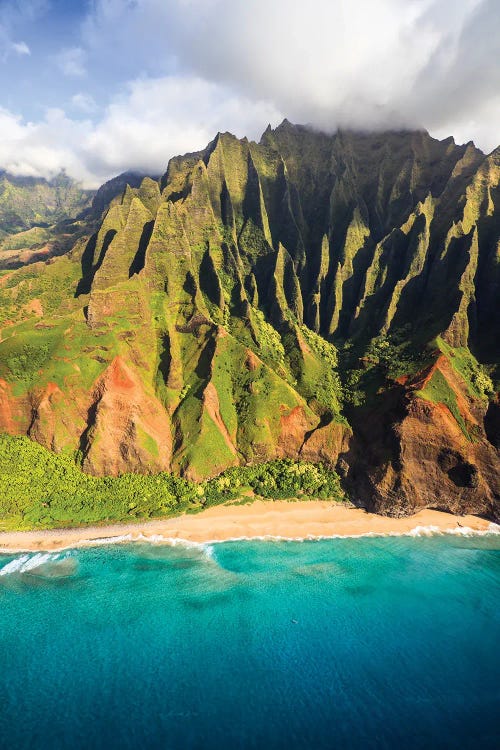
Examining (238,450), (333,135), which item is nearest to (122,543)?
(238,450)

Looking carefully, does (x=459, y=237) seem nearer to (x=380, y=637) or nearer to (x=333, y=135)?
(x=333, y=135)

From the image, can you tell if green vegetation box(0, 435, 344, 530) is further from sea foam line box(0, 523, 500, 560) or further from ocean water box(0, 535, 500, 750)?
ocean water box(0, 535, 500, 750)

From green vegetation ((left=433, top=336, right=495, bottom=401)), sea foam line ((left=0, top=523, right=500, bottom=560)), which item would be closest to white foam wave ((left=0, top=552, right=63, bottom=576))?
sea foam line ((left=0, top=523, right=500, bottom=560))

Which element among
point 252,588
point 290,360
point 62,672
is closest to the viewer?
→ point 62,672

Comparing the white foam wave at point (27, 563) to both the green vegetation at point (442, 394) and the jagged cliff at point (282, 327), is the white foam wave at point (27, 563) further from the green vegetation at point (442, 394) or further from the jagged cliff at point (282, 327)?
the green vegetation at point (442, 394)

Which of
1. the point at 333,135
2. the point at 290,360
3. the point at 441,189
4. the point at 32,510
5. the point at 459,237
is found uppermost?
the point at 333,135

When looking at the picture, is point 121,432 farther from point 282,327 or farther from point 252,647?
point 282,327

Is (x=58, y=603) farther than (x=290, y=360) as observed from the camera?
No
